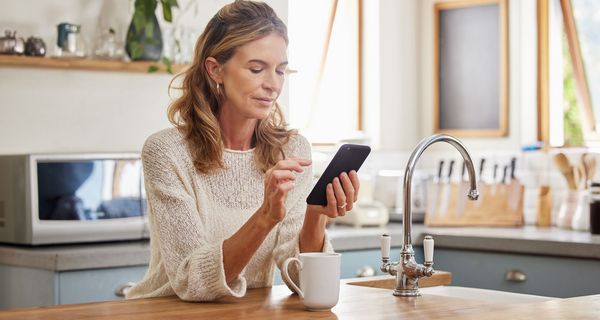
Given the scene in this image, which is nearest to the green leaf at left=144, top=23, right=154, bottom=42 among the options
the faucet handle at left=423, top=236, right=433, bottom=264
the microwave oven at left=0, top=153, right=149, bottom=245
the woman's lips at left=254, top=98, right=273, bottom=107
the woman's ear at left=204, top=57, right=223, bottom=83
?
the microwave oven at left=0, top=153, right=149, bottom=245

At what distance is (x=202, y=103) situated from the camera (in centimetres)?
271

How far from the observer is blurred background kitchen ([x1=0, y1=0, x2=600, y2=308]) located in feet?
12.1

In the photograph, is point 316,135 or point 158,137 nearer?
point 158,137

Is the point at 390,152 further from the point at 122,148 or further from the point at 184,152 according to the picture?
the point at 184,152

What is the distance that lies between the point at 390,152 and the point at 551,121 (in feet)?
2.92

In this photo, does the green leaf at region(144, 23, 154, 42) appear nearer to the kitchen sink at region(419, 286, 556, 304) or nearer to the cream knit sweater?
the cream knit sweater

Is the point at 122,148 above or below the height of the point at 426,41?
below

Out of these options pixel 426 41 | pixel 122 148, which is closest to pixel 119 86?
pixel 122 148

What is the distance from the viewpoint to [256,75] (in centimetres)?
264

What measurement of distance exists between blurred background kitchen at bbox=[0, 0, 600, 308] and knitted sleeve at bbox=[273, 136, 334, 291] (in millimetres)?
969

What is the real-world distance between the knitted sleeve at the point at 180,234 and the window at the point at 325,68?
2.80 meters

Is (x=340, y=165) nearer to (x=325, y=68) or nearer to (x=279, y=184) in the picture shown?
(x=279, y=184)

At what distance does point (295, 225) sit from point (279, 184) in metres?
0.43

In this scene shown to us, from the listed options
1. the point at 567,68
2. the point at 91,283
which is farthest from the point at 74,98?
the point at 567,68
